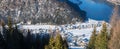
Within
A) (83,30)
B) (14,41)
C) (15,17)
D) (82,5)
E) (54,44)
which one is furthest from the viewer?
(82,5)

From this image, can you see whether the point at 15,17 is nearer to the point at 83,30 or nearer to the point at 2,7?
the point at 2,7

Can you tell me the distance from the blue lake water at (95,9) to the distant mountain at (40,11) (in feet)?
11.5

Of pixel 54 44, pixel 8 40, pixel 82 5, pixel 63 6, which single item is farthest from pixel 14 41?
pixel 82 5

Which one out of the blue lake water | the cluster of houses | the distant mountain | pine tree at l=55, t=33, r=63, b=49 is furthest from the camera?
the blue lake water

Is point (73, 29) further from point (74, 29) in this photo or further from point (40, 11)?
point (40, 11)

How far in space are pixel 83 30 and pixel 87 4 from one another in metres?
36.8

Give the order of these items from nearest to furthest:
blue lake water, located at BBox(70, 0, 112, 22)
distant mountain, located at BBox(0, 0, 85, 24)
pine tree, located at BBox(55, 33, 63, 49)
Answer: pine tree, located at BBox(55, 33, 63, 49) < distant mountain, located at BBox(0, 0, 85, 24) < blue lake water, located at BBox(70, 0, 112, 22)

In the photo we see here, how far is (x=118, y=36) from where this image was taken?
4816 cm

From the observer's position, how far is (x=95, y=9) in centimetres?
14500

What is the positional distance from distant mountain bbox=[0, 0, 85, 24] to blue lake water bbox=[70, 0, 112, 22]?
138 inches

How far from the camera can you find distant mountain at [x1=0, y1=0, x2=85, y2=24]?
128 m

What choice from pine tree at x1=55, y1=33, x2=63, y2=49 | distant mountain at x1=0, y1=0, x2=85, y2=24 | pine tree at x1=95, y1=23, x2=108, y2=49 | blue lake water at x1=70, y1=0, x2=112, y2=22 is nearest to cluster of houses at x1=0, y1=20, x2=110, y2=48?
distant mountain at x1=0, y1=0, x2=85, y2=24

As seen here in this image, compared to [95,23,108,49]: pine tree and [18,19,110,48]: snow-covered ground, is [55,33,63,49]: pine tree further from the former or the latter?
[18,19,110,48]: snow-covered ground

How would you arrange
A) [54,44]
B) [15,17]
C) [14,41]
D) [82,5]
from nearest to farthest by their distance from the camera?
[54,44] < [14,41] < [15,17] < [82,5]
